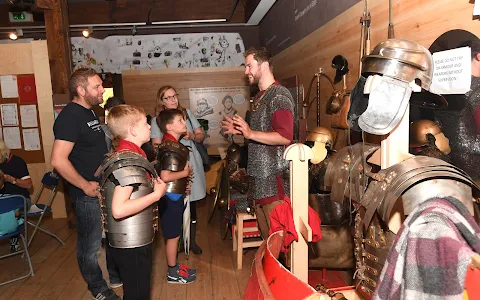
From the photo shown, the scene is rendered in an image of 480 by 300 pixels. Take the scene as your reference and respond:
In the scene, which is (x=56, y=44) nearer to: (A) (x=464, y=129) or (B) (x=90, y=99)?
(B) (x=90, y=99)

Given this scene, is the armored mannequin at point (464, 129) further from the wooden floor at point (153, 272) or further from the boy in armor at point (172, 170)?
the wooden floor at point (153, 272)

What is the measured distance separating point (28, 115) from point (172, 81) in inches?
107

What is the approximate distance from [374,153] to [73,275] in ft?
10.3

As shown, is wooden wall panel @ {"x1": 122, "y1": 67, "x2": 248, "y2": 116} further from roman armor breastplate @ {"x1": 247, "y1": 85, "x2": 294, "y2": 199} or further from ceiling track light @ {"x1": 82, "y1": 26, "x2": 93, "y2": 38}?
roman armor breastplate @ {"x1": 247, "y1": 85, "x2": 294, "y2": 199}

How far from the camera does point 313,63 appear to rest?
12.8 ft

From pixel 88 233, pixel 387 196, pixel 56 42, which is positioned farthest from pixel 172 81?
pixel 387 196

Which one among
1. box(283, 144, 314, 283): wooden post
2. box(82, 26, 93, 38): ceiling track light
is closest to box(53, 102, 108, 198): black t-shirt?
box(283, 144, 314, 283): wooden post

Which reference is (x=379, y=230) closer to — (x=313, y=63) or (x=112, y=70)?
(x=313, y=63)

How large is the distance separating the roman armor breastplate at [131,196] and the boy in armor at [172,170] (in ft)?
2.00

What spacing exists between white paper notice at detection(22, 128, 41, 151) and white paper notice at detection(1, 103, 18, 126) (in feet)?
0.59

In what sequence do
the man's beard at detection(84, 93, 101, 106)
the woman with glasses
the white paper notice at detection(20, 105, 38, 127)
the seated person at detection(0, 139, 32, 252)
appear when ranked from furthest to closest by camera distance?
1. the white paper notice at detection(20, 105, 38, 127)
2. the seated person at detection(0, 139, 32, 252)
3. the woman with glasses
4. the man's beard at detection(84, 93, 101, 106)

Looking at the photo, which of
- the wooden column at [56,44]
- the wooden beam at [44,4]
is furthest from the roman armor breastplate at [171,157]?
the wooden beam at [44,4]

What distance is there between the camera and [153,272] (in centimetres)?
360

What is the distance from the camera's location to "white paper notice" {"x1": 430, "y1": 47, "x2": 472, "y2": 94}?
1570 millimetres
